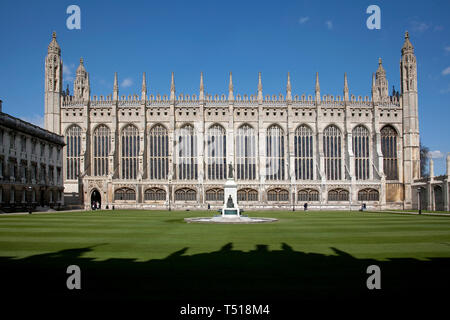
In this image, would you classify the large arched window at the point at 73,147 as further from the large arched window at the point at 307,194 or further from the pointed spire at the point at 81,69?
the large arched window at the point at 307,194

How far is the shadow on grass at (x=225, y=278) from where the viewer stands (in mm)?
7527

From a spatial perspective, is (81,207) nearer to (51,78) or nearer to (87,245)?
(51,78)

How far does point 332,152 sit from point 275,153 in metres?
8.67

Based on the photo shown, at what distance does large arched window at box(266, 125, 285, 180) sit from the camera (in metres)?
57.2

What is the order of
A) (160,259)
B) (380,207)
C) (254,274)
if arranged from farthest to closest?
1. (380,207)
2. (160,259)
3. (254,274)

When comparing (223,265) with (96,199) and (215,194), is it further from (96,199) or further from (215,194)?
(96,199)

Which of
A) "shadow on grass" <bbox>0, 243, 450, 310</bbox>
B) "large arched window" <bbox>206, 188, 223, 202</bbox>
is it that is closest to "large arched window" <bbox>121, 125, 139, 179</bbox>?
"large arched window" <bbox>206, 188, 223, 202</bbox>

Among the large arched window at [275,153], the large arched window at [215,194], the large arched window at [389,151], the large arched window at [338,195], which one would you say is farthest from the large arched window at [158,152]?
the large arched window at [389,151]

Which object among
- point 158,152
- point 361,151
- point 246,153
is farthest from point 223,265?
point 361,151

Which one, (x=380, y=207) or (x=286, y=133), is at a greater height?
(x=286, y=133)

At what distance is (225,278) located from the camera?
888 centimetres
